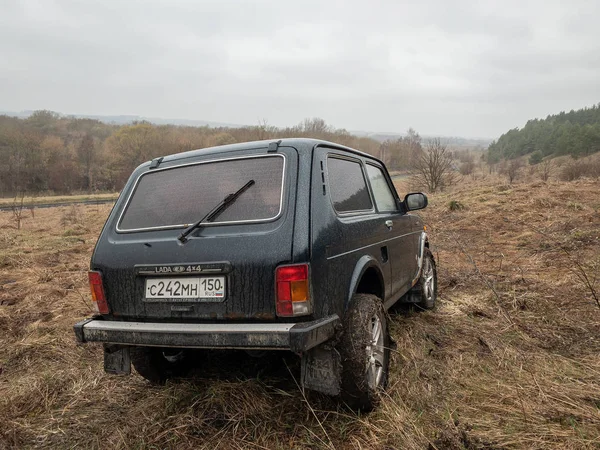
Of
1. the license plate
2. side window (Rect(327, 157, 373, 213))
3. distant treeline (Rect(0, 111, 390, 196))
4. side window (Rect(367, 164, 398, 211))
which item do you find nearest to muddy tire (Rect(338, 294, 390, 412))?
side window (Rect(327, 157, 373, 213))

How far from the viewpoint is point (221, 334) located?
2010 millimetres

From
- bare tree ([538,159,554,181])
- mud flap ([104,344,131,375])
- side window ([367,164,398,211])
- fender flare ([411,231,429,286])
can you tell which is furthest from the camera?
bare tree ([538,159,554,181])

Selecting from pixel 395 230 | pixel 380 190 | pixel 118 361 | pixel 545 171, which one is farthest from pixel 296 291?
pixel 545 171

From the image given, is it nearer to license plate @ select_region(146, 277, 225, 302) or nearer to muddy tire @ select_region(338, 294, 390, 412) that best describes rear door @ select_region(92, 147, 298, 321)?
license plate @ select_region(146, 277, 225, 302)

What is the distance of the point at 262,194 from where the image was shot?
229 cm

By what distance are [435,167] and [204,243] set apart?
23.7 meters

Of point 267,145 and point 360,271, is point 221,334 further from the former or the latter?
point 267,145

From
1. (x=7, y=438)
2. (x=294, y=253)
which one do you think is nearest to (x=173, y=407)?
(x=7, y=438)

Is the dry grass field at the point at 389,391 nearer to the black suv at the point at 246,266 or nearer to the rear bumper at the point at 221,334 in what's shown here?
the black suv at the point at 246,266

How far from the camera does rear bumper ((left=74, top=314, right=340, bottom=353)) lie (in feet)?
6.28

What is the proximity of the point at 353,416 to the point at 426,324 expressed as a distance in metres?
1.91

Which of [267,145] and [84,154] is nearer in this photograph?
[267,145]

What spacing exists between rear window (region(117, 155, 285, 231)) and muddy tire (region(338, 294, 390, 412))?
76 centimetres

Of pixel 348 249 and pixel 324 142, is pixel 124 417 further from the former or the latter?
pixel 324 142
